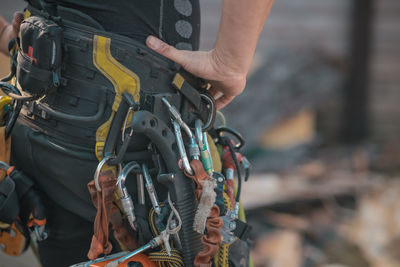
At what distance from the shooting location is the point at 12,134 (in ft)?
4.68

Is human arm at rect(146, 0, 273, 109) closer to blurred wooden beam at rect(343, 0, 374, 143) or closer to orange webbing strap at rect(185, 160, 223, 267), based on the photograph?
orange webbing strap at rect(185, 160, 223, 267)

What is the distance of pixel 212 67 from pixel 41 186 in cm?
71

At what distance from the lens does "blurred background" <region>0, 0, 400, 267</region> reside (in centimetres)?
400

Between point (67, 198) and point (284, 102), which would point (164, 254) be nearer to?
point (67, 198)

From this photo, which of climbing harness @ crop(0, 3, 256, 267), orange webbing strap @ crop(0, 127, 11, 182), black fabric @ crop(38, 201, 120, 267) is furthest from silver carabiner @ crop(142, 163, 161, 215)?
orange webbing strap @ crop(0, 127, 11, 182)

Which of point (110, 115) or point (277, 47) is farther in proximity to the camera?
point (277, 47)

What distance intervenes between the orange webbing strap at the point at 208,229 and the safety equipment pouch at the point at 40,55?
1.57 feet

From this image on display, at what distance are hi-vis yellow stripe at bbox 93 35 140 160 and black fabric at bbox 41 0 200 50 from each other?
0.08m

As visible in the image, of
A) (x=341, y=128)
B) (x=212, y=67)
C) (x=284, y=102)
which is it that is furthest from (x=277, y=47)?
(x=212, y=67)

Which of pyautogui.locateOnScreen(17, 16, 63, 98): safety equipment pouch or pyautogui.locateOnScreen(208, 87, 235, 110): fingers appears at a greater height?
pyautogui.locateOnScreen(208, 87, 235, 110): fingers

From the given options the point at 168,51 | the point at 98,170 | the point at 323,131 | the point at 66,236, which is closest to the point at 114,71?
the point at 168,51

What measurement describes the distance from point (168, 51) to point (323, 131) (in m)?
5.43

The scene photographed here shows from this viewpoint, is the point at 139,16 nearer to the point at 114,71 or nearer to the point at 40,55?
the point at 114,71

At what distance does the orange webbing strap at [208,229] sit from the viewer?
1214 mm
